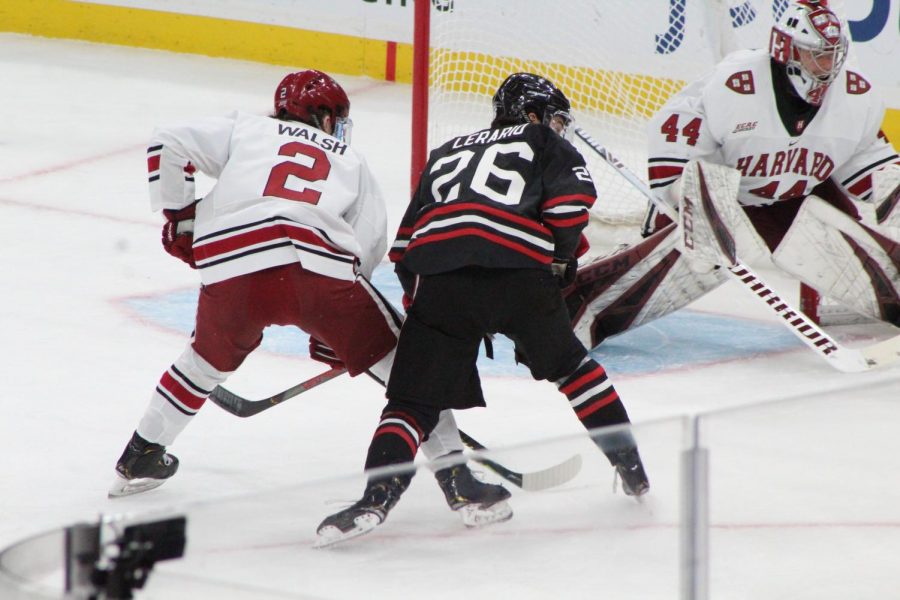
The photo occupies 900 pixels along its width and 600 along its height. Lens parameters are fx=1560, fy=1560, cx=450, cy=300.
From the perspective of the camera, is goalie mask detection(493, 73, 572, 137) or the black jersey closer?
the black jersey

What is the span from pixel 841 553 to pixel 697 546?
1.26 ft

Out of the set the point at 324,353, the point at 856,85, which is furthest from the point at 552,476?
the point at 856,85

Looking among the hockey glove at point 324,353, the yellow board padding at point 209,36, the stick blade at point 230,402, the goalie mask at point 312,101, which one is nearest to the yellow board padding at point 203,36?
the yellow board padding at point 209,36

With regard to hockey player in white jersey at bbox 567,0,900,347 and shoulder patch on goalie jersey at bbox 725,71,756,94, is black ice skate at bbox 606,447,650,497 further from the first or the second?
shoulder patch on goalie jersey at bbox 725,71,756,94

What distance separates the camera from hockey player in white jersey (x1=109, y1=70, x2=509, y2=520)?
9.33 feet

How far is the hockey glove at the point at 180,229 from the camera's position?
2980 millimetres

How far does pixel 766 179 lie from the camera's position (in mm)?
4121

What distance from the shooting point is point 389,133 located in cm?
660

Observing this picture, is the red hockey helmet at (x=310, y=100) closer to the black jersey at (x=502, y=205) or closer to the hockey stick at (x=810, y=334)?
the black jersey at (x=502, y=205)

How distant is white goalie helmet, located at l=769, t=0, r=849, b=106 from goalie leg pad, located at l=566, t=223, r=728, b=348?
50cm

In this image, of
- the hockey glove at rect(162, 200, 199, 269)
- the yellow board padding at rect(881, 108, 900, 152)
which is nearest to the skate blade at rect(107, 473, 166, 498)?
the hockey glove at rect(162, 200, 199, 269)

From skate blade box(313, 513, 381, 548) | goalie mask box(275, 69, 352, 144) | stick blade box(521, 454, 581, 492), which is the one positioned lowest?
skate blade box(313, 513, 381, 548)

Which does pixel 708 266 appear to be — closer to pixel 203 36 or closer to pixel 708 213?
pixel 708 213

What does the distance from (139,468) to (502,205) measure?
0.86m
